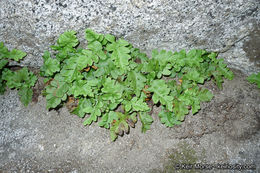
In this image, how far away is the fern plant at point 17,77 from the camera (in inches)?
123

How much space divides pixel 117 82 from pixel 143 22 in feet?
3.04

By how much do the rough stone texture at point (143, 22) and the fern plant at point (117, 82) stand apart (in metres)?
0.16

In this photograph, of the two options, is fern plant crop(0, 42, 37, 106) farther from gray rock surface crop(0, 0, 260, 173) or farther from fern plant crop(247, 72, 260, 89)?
fern plant crop(247, 72, 260, 89)

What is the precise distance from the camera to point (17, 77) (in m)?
3.24

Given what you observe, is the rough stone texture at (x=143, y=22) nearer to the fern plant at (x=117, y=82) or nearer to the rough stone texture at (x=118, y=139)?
the fern plant at (x=117, y=82)

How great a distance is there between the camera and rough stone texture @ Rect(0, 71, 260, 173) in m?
3.09

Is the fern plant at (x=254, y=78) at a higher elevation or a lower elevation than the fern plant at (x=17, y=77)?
lower

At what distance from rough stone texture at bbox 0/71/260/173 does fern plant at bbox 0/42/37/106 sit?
0.58ft

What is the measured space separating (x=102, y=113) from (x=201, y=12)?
202 cm

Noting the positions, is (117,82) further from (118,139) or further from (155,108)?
(118,139)

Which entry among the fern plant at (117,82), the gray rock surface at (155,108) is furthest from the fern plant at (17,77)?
the fern plant at (117,82)

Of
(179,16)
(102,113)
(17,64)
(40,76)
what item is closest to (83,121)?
(102,113)

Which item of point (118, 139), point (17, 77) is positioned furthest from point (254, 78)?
point (17, 77)

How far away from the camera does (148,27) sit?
3.01 meters
